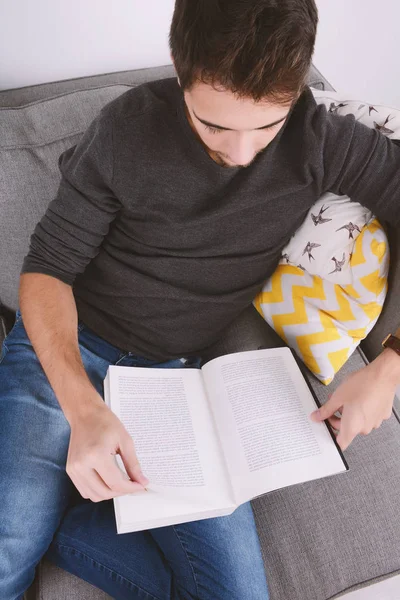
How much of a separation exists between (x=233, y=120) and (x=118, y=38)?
0.72 m

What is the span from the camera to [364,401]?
2.89 feet

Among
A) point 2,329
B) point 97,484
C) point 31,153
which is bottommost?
point 2,329

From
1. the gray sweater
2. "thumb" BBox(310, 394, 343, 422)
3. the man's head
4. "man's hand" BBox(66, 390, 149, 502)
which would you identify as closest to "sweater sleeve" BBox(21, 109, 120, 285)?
the gray sweater

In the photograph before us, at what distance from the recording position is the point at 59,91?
4.01 feet

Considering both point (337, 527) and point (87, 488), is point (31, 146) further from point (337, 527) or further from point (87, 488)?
point (337, 527)

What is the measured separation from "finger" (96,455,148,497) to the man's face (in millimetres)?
552

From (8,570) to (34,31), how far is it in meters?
1.17

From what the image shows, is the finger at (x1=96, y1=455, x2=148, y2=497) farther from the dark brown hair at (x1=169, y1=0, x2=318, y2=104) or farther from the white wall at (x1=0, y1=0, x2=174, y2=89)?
the white wall at (x1=0, y1=0, x2=174, y2=89)

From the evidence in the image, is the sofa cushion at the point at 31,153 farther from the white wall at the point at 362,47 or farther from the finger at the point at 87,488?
the white wall at the point at 362,47

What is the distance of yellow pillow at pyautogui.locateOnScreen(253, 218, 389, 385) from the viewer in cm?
103

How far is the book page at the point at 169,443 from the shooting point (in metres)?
0.78

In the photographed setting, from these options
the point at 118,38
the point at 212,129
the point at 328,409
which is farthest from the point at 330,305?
the point at 118,38

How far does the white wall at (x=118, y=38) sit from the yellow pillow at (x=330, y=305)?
0.73m

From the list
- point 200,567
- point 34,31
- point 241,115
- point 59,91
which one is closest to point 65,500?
point 200,567
